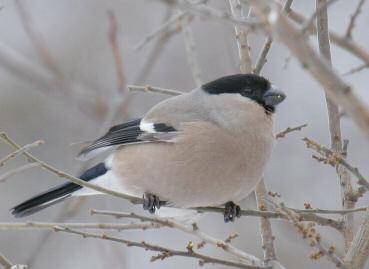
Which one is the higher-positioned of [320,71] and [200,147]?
[200,147]

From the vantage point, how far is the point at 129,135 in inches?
127

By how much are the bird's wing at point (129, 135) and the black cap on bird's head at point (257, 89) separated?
1.19 feet

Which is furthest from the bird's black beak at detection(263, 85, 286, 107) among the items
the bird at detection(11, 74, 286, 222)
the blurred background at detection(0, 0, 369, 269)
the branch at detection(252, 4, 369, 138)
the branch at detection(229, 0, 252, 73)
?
the blurred background at detection(0, 0, 369, 269)

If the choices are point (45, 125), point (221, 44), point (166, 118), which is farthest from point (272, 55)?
point (166, 118)

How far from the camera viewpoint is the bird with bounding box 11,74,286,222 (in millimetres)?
2840

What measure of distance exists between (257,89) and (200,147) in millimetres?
374

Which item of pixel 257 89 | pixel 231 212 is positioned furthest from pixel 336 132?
pixel 231 212

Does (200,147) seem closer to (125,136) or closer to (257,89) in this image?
(257,89)

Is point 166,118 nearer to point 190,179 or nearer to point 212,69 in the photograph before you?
point 190,179

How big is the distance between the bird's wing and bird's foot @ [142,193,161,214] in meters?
0.27

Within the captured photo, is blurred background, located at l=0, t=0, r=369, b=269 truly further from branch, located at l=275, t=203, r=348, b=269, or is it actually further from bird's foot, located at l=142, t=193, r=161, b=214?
branch, located at l=275, t=203, r=348, b=269

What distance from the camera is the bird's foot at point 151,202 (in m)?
2.94

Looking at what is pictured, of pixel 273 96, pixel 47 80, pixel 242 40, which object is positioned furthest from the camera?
pixel 47 80

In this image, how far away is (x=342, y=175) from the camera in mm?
2291
